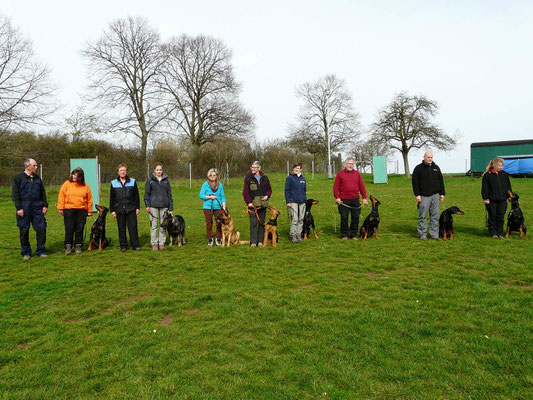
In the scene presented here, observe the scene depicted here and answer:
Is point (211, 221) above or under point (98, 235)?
above

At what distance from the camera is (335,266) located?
5520mm

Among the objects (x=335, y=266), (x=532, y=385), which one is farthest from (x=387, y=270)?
(x=532, y=385)

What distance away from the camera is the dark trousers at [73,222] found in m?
6.53

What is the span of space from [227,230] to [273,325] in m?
3.95

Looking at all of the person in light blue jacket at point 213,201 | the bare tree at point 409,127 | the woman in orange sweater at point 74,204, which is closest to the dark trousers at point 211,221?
the person in light blue jacket at point 213,201

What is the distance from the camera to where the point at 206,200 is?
722 cm

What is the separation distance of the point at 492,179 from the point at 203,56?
93.8 ft

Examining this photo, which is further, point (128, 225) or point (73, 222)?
point (128, 225)

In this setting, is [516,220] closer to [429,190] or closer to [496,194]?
[496,194]

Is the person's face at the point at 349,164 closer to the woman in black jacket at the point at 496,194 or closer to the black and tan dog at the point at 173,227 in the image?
the woman in black jacket at the point at 496,194

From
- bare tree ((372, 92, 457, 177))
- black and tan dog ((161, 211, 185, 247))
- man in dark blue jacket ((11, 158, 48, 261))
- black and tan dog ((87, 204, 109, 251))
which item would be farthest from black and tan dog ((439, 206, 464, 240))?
bare tree ((372, 92, 457, 177))

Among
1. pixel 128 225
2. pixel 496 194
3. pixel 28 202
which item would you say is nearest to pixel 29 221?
pixel 28 202

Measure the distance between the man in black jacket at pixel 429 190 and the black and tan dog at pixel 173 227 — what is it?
17.1 feet

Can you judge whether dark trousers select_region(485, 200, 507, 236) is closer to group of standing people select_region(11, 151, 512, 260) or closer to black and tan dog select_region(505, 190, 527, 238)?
group of standing people select_region(11, 151, 512, 260)
